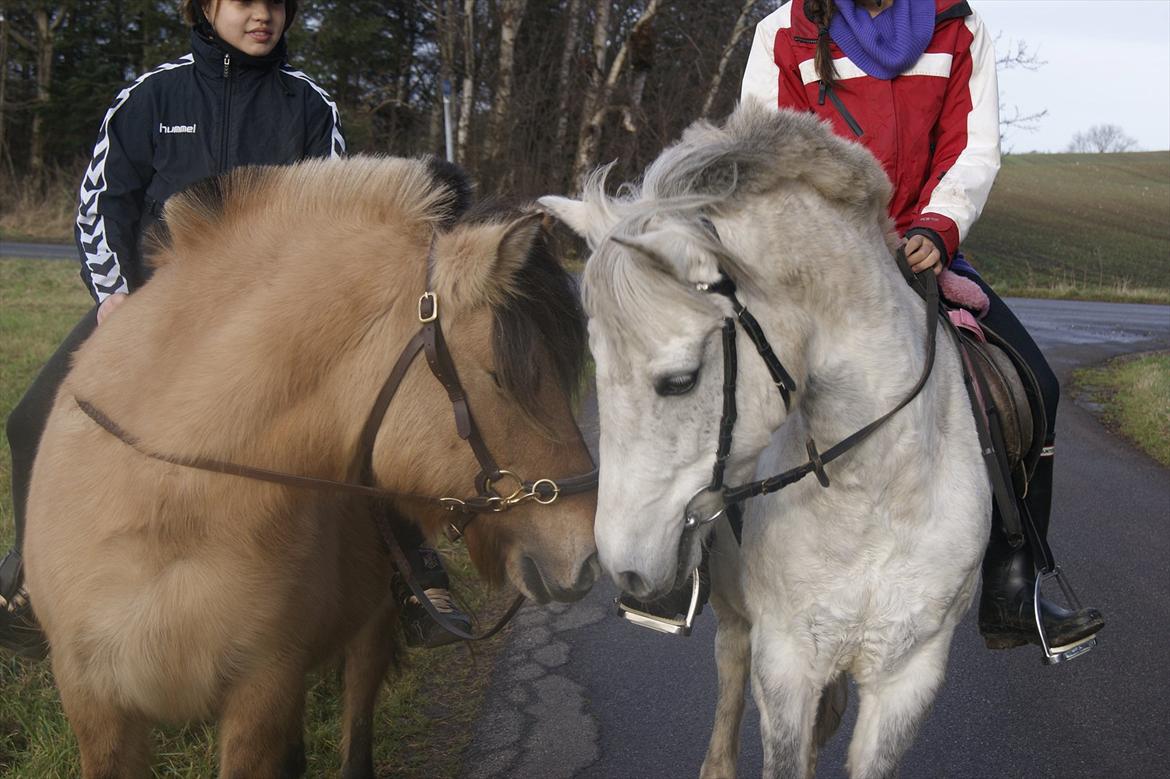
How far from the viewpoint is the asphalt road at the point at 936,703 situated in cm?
394

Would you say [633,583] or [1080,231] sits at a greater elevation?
[633,583]

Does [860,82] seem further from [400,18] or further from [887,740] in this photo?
[400,18]

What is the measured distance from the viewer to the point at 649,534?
2385 millimetres

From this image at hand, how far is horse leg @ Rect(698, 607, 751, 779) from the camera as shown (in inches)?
137

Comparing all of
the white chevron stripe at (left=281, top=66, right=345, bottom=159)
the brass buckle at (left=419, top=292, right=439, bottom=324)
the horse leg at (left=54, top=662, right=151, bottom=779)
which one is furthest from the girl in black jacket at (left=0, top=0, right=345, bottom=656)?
the brass buckle at (left=419, top=292, right=439, bottom=324)

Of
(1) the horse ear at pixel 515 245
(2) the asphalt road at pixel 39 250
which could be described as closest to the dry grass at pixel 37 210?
(2) the asphalt road at pixel 39 250

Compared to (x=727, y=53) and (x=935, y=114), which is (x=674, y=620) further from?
(x=727, y=53)

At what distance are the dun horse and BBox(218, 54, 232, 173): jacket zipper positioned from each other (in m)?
0.89

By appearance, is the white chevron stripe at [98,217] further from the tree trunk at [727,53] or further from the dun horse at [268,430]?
the tree trunk at [727,53]

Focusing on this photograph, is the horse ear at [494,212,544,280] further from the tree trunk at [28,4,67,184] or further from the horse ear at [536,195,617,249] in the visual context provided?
the tree trunk at [28,4,67,184]

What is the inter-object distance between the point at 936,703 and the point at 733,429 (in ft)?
9.09

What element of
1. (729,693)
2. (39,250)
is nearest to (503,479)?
(729,693)

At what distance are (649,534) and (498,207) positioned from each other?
98cm

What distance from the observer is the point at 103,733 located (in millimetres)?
2750
